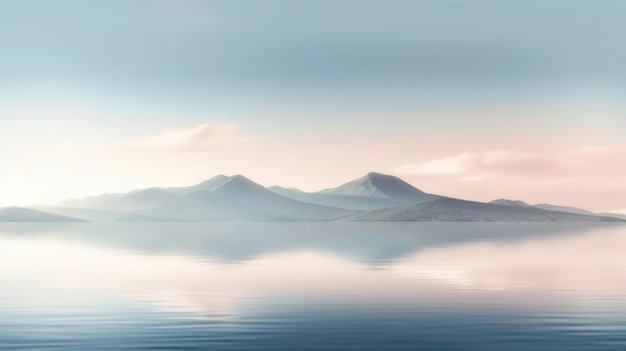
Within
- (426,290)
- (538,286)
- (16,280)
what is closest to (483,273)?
(538,286)

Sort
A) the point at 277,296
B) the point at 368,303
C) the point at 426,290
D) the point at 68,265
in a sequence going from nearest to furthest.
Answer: the point at 368,303 < the point at 277,296 < the point at 426,290 < the point at 68,265

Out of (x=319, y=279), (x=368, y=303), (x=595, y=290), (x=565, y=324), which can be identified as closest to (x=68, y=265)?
(x=319, y=279)

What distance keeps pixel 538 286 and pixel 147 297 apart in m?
27.0

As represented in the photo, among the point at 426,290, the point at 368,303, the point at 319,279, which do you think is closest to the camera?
the point at 368,303

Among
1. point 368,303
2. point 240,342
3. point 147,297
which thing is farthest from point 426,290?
point 240,342

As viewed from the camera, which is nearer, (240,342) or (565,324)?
(240,342)

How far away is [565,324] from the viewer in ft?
134

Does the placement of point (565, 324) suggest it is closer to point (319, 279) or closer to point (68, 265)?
point (319, 279)

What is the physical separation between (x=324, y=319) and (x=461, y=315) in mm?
7106

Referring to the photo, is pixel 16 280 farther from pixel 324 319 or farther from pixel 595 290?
pixel 595 290

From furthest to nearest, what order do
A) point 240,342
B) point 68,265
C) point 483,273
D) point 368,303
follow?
point 68,265, point 483,273, point 368,303, point 240,342

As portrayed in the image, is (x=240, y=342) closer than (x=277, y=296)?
Yes

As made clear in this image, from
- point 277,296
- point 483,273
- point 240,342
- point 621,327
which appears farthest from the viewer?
point 483,273

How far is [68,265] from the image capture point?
273 ft
